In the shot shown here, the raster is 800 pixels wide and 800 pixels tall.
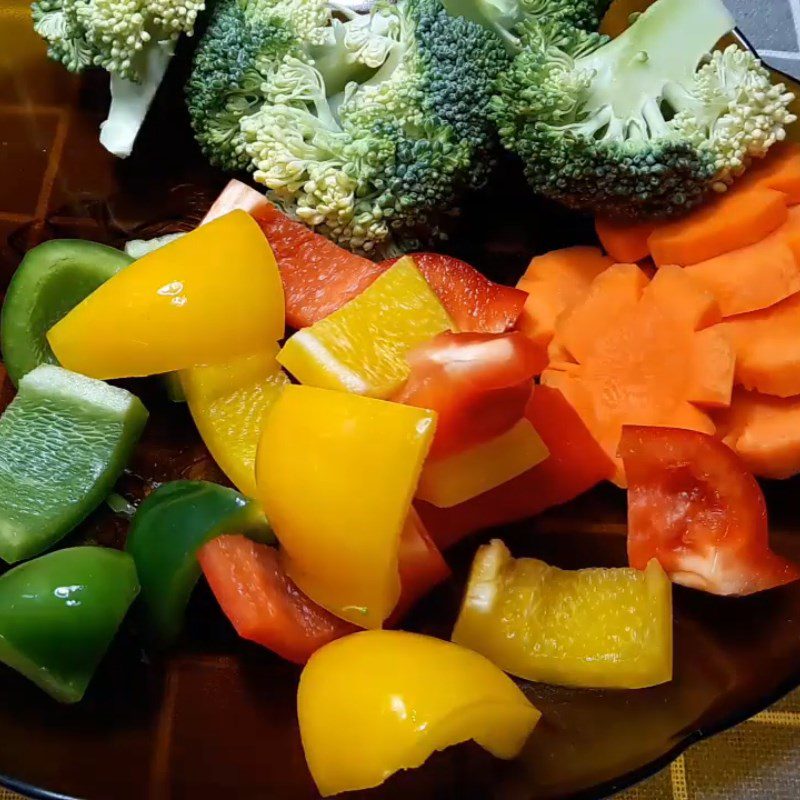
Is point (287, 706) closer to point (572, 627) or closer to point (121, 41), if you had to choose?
point (572, 627)

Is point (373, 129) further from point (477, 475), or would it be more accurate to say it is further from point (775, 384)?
point (775, 384)

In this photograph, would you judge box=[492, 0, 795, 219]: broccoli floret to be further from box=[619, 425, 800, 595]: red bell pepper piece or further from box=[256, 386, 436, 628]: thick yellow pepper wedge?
box=[256, 386, 436, 628]: thick yellow pepper wedge

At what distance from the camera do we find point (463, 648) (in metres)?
1.04

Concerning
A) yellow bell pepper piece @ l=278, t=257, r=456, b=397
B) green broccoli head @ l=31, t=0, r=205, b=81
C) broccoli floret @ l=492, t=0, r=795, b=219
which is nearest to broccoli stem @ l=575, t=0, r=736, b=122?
broccoli floret @ l=492, t=0, r=795, b=219

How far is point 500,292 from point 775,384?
429mm

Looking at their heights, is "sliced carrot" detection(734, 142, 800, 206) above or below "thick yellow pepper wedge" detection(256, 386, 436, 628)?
above

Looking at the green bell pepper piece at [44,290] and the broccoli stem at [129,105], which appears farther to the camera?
the broccoli stem at [129,105]

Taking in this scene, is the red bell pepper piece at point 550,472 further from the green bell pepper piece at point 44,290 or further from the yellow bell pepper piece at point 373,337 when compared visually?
the green bell pepper piece at point 44,290

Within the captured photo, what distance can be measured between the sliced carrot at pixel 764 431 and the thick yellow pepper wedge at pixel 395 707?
0.49 metres

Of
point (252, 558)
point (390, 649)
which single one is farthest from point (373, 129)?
point (390, 649)

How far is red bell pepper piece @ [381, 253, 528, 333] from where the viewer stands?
1.31 meters

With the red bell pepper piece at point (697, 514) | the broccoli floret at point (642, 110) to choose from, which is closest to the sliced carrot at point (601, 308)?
the broccoli floret at point (642, 110)

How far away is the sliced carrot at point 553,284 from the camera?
1.37 metres

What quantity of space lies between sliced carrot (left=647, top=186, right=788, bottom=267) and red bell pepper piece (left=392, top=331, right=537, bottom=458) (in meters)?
0.37
